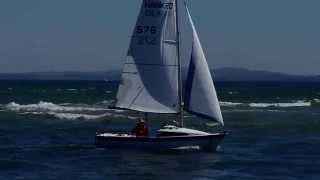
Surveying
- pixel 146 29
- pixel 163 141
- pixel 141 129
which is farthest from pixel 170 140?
pixel 146 29

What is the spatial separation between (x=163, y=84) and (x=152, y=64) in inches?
39.2

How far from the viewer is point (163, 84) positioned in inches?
1486

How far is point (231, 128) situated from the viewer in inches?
2055

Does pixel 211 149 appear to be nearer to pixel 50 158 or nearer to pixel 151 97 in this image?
pixel 151 97

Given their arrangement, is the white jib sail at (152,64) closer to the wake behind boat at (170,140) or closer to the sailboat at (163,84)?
the sailboat at (163,84)

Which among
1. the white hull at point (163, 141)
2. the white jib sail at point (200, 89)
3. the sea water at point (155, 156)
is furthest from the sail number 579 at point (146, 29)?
the sea water at point (155, 156)

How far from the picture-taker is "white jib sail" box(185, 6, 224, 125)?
3662cm

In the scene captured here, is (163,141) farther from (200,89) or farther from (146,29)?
(146,29)

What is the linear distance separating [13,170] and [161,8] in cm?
1002

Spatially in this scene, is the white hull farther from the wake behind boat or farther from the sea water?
the sea water

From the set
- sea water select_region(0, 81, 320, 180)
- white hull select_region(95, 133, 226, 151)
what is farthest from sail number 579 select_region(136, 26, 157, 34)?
sea water select_region(0, 81, 320, 180)

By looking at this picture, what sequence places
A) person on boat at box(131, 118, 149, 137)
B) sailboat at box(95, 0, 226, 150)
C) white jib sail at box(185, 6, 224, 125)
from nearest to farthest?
sailboat at box(95, 0, 226, 150), person on boat at box(131, 118, 149, 137), white jib sail at box(185, 6, 224, 125)

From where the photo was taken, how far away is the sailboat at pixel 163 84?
1422 inches

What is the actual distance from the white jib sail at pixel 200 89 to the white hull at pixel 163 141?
40.7 inches
